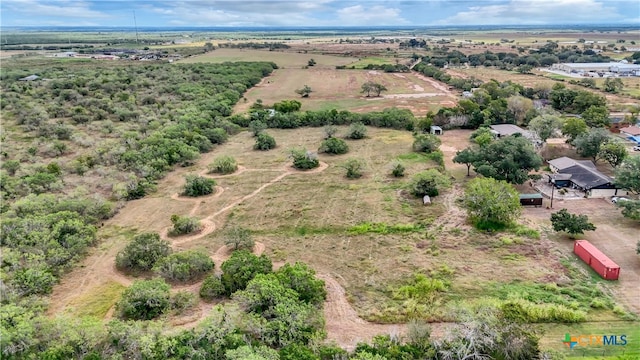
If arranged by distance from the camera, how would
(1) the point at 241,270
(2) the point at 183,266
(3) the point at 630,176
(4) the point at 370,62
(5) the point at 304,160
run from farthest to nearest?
(4) the point at 370,62
(5) the point at 304,160
(3) the point at 630,176
(2) the point at 183,266
(1) the point at 241,270

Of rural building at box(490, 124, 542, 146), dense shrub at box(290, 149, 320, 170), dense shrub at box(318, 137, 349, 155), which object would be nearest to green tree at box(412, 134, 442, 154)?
dense shrub at box(318, 137, 349, 155)

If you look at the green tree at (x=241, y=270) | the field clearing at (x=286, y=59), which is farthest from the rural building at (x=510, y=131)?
the field clearing at (x=286, y=59)

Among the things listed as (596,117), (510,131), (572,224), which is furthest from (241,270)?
(596,117)

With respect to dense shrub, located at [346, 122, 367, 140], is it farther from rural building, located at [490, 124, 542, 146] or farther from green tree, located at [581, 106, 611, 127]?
green tree, located at [581, 106, 611, 127]

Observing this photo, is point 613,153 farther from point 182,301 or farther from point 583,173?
point 182,301

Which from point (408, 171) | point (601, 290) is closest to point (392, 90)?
point (408, 171)

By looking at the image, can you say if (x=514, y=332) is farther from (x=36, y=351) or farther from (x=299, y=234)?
(x=36, y=351)

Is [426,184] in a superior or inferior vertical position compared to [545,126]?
inferior
